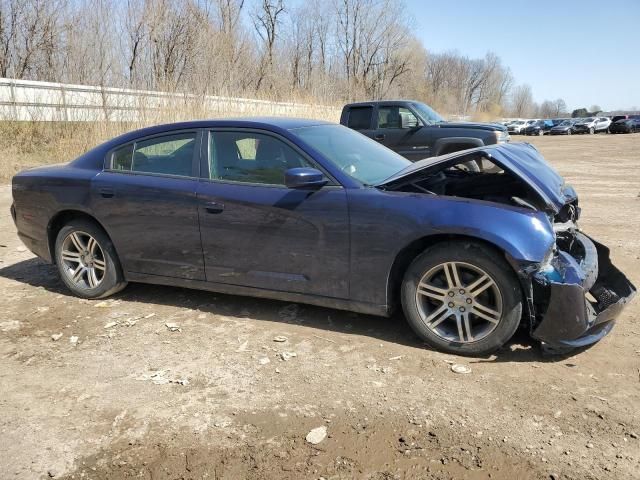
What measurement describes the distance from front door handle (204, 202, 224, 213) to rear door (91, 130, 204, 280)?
11 cm

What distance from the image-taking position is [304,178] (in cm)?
363

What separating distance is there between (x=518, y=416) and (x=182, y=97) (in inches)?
564

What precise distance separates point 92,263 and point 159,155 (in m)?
1.22

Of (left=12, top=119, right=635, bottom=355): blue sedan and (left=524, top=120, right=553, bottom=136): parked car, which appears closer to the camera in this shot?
(left=12, top=119, right=635, bottom=355): blue sedan

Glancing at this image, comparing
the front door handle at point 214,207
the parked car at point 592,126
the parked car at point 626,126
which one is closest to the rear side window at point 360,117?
the front door handle at point 214,207

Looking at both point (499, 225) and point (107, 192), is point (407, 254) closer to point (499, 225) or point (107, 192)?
point (499, 225)

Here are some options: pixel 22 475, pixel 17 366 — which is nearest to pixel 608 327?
pixel 22 475

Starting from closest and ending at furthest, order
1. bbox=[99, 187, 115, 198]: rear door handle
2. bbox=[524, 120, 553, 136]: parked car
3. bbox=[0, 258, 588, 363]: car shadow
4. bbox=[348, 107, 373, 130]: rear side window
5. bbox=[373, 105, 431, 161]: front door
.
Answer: bbox=[0, 258, 588, 363]: car shadow, bbox=[99, 187, 115, 198]: rear door handle, bbox=[373, 105, 431, 161]: front door, bbox=[348, 107, 373, 130]: rear side window, bbox=[524, 120, 553, 136]: parked car

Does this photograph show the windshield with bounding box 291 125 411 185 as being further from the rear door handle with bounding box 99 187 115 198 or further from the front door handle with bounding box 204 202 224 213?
the rear door handle with bounding box 99 187 115 198

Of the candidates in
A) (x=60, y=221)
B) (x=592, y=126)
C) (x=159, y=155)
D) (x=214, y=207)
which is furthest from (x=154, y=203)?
(x=592, y=126)

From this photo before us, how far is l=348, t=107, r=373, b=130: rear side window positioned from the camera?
1220 cm

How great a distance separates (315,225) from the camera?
3727 millimetres

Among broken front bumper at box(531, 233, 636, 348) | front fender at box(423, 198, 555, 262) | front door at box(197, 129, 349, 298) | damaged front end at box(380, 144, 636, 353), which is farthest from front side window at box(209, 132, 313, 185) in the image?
broken front bumper at box(531, 233, 636, 348)

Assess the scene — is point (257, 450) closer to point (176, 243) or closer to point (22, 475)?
point (22, 475)
